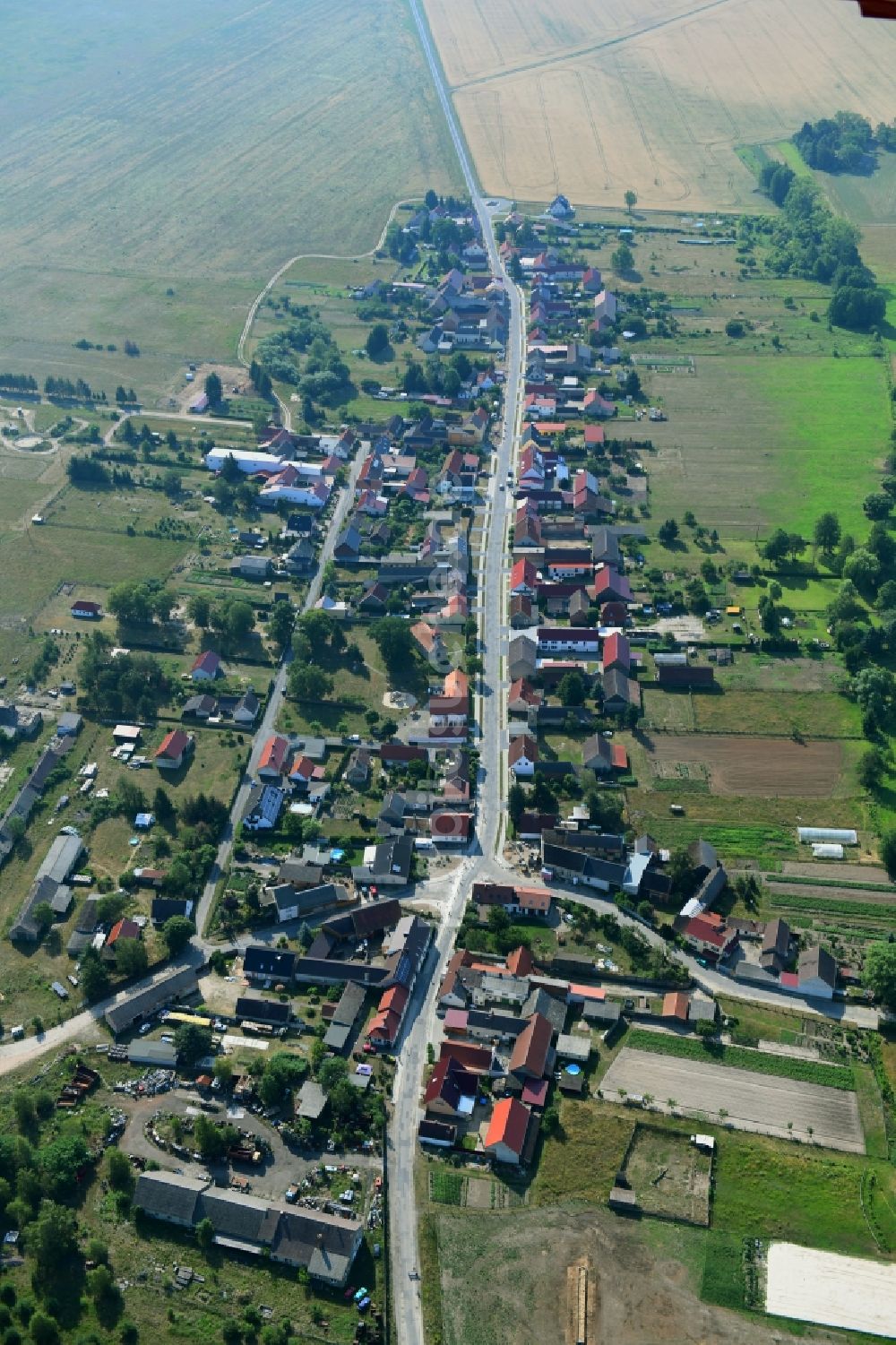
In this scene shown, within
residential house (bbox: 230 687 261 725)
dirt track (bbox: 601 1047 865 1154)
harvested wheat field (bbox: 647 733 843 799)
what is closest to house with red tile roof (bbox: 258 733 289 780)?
residential house (bbox: 230 687 261 725)

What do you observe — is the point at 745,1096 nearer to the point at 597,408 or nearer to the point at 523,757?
the point at 523,757

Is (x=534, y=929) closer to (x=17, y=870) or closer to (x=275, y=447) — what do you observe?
(x=17, y=870)

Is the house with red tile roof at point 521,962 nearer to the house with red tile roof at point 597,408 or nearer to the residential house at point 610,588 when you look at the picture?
the residential house at point 610,588

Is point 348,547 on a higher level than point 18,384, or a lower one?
lower

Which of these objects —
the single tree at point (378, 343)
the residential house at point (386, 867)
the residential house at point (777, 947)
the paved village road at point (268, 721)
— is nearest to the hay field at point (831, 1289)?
the residential house at point (777, 947)

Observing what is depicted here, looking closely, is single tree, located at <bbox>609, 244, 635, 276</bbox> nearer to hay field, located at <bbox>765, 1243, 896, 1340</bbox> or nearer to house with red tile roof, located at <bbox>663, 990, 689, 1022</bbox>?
house with red tile roof, located at <bbox>663, 990, 689, 1022</bbox>

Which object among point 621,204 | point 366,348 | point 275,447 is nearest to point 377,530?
point 275,447

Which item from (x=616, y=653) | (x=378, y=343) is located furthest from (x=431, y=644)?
(x=378, y=343)
